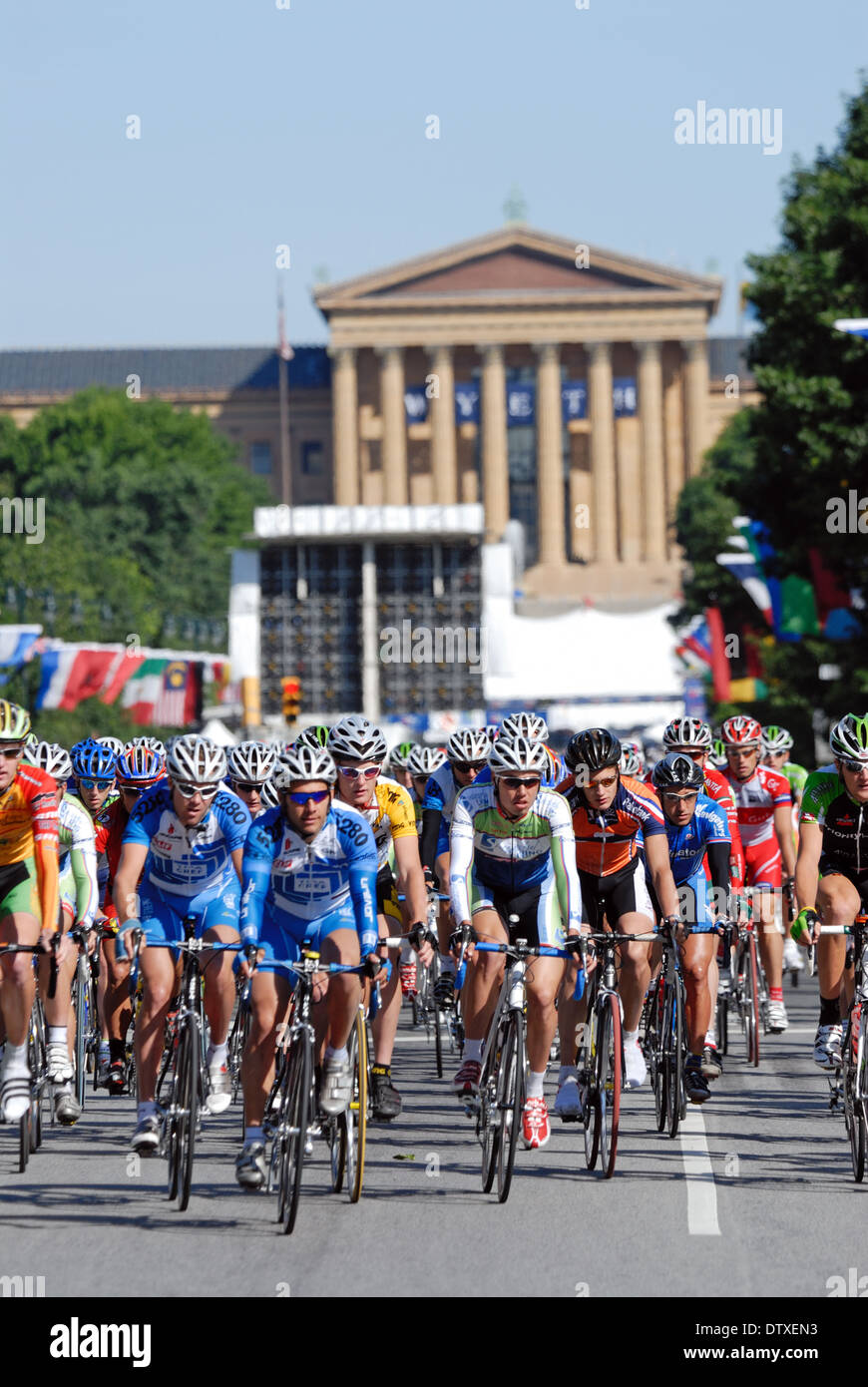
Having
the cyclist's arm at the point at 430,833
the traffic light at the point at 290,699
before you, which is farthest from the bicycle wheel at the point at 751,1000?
the traffic light at the point at 290,699

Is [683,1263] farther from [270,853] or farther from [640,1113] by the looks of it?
[640,1113]

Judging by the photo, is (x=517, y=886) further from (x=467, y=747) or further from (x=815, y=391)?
(x=815, y=391)

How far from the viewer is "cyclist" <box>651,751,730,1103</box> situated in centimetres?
1200

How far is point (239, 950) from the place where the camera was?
9.75 metres

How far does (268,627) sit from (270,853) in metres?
48.5

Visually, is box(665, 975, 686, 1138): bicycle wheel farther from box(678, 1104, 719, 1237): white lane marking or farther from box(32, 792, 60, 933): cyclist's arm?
box(32, 792, 60, 933): cyclist's arm

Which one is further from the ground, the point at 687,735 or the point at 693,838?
the point at 687,735

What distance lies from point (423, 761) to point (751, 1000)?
3150 mm

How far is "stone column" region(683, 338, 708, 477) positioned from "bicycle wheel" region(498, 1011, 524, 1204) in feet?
397

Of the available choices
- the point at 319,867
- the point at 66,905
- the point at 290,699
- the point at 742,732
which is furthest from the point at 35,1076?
the point at 290,699

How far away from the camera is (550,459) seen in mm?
130625

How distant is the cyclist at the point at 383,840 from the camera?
1097 cm

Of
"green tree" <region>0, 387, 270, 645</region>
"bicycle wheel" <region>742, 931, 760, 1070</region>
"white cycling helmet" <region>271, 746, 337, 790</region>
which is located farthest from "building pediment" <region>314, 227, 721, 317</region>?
"white cycling helmet" <region>271, 746, 337, 790</region>

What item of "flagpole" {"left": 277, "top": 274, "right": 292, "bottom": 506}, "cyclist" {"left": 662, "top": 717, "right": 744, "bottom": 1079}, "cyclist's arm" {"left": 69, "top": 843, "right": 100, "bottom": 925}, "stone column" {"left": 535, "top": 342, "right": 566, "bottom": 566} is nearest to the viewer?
"cyclist's arm" {"left": 69, "top": 843, "right": 100, "bottom": 925}
